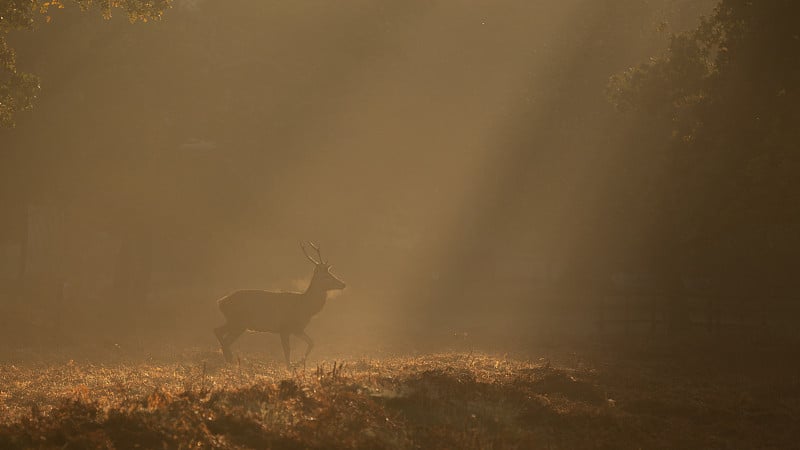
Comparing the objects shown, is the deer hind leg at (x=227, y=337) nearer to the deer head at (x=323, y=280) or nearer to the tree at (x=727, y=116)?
the deer head at (x=323, y=280)

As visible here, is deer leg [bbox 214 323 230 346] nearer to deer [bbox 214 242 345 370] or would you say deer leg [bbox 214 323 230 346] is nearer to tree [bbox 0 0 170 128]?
deer [bbox 214 242 345 370]

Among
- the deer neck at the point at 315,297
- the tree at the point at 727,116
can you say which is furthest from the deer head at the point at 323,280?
the tree at the point at 727,116

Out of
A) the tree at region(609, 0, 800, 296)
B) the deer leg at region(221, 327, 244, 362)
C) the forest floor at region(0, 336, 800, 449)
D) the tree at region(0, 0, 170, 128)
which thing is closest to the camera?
the forest floor at region(0, 336, 800, 449)

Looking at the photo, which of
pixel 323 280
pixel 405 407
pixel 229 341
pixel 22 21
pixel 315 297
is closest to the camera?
pixel 405 407

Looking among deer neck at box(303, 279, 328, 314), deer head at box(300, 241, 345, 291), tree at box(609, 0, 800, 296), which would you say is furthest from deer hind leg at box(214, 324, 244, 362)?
tree at box(609, 0, 800, 296)

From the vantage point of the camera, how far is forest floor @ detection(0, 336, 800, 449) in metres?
11.1

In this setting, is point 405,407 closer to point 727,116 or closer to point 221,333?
point 221,333

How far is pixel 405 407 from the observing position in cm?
1388

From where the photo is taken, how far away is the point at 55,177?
3912 cm

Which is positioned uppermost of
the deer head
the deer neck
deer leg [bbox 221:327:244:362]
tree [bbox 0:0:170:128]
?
tree [bbox 0:0:170:128]

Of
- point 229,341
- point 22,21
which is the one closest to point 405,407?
point 22,21

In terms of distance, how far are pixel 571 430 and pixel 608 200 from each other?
21841 millimetres

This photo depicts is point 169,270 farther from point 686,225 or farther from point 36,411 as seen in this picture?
point 36,411

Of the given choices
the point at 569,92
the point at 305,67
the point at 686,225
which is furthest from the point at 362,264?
the point at 686,225
